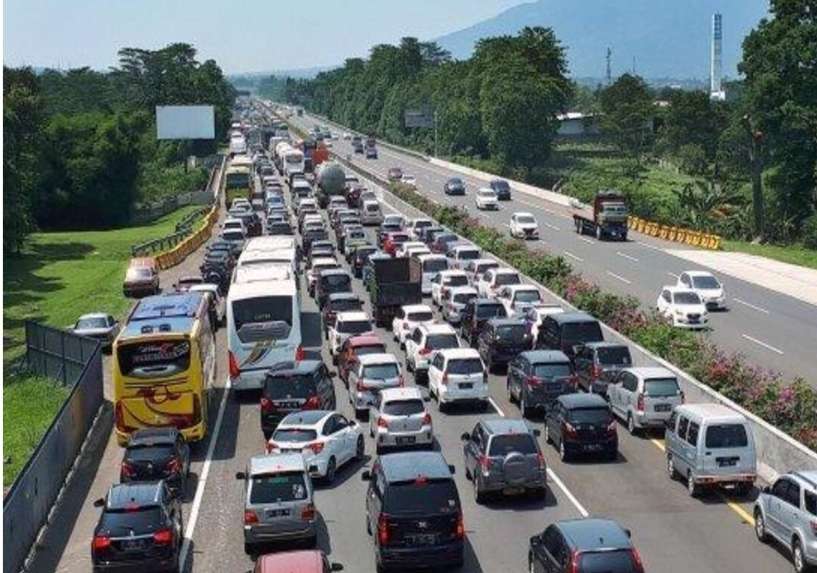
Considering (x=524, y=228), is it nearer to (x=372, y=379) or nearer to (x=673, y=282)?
(x=673, y=282)

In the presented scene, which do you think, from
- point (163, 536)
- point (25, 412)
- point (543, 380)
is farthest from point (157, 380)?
point (25, 412)

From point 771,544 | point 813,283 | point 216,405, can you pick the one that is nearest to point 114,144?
point 813,283

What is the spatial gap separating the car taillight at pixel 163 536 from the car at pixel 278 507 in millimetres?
1492

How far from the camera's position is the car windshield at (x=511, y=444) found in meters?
23.8

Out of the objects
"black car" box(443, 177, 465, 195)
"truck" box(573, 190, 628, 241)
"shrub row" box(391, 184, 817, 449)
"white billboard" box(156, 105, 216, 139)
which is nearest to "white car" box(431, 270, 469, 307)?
"shrub row" box(391, 184, 817, 449)

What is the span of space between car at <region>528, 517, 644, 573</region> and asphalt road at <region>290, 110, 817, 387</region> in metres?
20.5

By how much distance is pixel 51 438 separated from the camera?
2562cm

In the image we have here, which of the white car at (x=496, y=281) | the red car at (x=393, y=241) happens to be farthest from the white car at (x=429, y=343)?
the red car at (x=393, y=241)

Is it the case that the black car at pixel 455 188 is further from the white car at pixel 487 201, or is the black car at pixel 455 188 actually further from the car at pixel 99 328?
the car at pixel 99 328

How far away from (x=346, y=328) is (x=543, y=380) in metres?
9.81

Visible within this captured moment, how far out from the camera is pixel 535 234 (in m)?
73.1

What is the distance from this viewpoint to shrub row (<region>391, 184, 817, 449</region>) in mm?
26938

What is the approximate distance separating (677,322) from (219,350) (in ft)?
56.3

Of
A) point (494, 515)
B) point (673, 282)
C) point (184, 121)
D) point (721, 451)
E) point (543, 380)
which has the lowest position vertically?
point (673, 282)
